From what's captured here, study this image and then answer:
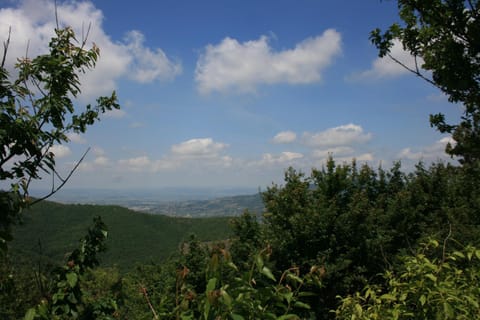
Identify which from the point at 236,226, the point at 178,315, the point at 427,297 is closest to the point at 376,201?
the point at 236,226

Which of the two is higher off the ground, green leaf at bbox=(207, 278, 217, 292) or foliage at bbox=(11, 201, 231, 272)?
green leaf at bbox=(207, 278, 217, 292)

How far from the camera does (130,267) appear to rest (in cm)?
11194

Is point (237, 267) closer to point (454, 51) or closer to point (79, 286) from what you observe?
point (79, 286)

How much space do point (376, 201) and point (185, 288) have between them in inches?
681

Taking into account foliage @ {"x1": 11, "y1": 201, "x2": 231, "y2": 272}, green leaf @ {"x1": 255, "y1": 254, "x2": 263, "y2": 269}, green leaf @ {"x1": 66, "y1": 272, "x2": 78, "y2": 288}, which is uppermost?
green leaf @ {"x1": 255, "y1": 254, "x2": 263, "y2": 269}

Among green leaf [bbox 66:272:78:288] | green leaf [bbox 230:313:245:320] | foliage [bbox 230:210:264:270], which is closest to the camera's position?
green leaf [bbox 230:313:245:320]

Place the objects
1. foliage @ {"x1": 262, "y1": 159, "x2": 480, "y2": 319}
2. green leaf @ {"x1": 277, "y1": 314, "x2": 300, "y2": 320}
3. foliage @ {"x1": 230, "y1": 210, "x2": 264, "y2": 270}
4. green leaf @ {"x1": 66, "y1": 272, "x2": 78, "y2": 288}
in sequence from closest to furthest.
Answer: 1. green leaf @ {"x1": 277, "y1": 314, "x2": 300, "y2": 320}
2. green leaf @ {"x1": 66, "y1": 272, "x2": 78, "y2": 288}
3. foliage @ {"x1": 262, "y1": 159, "x2": 480, "y2": 319}
4. foliage @ {"x1": 230, "y1": 210, "x2": 264, "y2": 270}

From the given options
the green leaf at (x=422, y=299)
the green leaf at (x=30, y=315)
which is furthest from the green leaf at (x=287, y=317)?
the green leaf at (x=30, y=315)

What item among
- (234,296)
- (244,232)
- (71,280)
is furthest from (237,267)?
(244,232)

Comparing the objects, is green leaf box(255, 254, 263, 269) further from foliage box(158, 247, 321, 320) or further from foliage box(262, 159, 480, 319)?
foliage box(262, 159, 480, 319)

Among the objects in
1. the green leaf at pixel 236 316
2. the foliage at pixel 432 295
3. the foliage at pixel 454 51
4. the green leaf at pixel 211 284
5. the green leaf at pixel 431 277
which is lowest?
the foliage at pixel 432 295

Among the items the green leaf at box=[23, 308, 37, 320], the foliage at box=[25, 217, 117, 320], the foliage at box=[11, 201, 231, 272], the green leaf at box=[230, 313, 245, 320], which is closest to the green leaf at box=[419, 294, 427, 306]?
the green leaf at box=[230, 313, 245, 320]

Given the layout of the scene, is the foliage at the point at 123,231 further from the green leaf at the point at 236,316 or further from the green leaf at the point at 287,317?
the green leaf at the point at 236,316

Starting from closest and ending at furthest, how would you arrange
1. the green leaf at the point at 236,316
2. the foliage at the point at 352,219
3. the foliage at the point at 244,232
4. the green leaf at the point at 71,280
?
1. the green leaf at the point at 236,316
2. the green leaf at the point at 71,280
3. the foliage at the point at 352,219
4. the foliage at the point at 244,232
